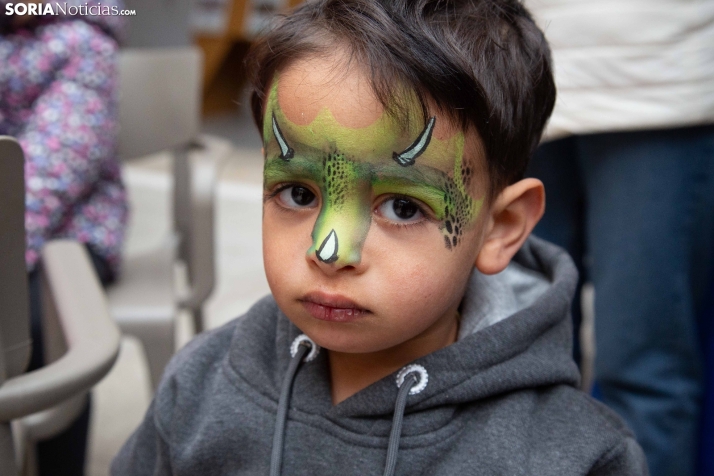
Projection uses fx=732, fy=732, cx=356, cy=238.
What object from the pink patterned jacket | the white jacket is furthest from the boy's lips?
the pink patterned jacket

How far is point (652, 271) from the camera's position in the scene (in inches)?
48.3

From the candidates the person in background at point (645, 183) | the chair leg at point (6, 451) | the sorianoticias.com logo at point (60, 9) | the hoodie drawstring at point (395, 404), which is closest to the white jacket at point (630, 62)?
the person in background at point (645, 183)

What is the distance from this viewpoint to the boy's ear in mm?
818

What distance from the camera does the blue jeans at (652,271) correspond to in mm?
1188

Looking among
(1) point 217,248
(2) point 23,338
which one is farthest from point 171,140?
(1) point 217,248

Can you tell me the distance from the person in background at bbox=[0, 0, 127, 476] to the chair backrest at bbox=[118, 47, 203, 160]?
0.16 m

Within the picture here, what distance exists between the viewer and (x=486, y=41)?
2.52 ft

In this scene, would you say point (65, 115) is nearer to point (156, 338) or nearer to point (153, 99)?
point (153, 99)

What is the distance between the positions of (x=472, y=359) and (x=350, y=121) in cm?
29

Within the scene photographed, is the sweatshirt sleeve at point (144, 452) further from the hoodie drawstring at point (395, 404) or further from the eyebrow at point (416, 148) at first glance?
the eyebrow at point (416, 148)

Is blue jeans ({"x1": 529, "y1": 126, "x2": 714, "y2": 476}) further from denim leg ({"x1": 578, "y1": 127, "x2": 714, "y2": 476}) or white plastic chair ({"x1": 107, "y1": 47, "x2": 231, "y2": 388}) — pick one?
white plastic chair ({"x1": 107, "y1": 47, "x2": 231, "y2": 388})

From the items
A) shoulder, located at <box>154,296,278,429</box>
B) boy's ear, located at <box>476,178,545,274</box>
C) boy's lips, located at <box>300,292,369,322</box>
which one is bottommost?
shoulder, located at <box>154,296,278,429</box>

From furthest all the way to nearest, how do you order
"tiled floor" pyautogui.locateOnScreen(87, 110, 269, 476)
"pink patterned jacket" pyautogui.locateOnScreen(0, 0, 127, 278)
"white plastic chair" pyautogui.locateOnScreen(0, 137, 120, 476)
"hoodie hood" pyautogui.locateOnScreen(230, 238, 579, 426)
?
"tiled floor" pyautogui.locateOnScreen(87, 110, 269, 476) < "pink patterned jacket" pyautogui.locateOnScreen(0, 0, 127, 278) < "hoodie hood" pyautogui.locateOnScreen(230, 238, 579, 426) < "white plastic chair" pyautogui.locateOnScreen(0, 137, 120, 476)

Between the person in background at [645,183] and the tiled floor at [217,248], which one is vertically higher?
the person in background at [645,183]
